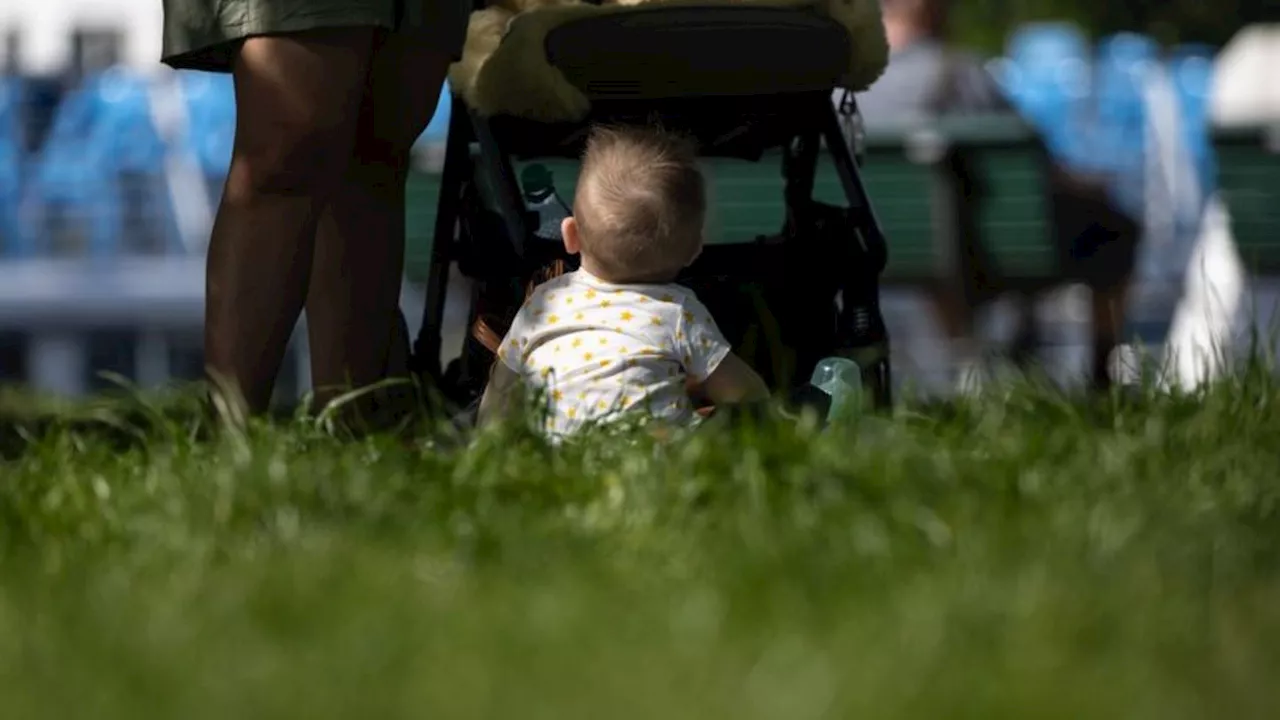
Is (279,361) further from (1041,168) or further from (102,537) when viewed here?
(1041,168)

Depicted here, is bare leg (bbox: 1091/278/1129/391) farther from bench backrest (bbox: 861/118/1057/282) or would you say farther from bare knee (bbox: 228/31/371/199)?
bare knee (bbox: 228/31/371/199)

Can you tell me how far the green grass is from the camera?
2.17 metres

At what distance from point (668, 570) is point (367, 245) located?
5.41 feet

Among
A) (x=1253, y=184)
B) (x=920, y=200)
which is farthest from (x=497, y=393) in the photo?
(x=1253, y=184)

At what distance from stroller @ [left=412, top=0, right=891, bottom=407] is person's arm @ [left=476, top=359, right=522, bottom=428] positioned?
0.30 meters

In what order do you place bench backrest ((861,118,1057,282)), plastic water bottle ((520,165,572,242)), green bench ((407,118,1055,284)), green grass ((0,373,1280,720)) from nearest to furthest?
1. green grass ((0,373,1280,720))
2. plastic water bottle ((520,165,572,242))
3. green bench ((407,118,1055,284))
4. bench backrest ((861,118,1057,282))

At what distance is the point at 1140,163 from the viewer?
10.7 meters

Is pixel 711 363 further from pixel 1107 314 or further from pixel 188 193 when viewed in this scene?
pixel 188 193

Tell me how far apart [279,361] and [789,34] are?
1.15m

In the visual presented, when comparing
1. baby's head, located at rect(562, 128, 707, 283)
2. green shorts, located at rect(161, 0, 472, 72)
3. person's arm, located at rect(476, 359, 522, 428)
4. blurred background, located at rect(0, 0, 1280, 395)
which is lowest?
blurred background, located at rect(0, 0, 1280, 395)

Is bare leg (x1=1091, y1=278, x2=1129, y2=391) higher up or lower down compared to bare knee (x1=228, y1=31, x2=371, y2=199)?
lower down

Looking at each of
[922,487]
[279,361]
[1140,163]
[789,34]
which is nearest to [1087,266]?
Result: [1140,163]

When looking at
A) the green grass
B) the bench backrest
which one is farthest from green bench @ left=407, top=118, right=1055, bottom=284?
the green grass

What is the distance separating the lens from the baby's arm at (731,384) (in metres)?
4.14
